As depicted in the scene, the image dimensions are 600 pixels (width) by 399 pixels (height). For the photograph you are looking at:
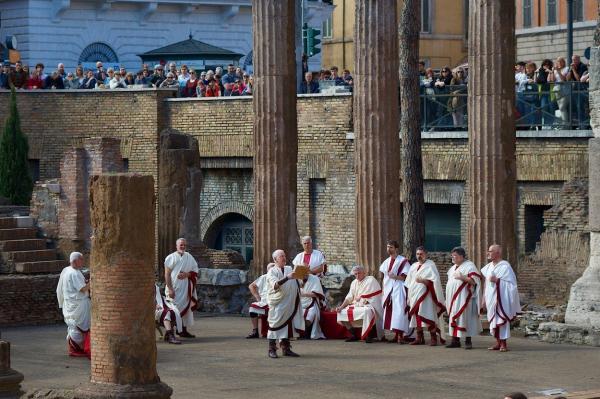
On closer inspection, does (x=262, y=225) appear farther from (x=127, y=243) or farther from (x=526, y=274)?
(x=127, y=243)

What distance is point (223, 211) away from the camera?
136 feet

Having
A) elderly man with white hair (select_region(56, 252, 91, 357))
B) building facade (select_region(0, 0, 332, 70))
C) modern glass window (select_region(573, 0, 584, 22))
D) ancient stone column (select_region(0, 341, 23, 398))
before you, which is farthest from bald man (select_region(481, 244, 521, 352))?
modern glass window (select_region(573, 0, 584, 22))

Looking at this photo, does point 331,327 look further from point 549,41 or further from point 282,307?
point 549,41

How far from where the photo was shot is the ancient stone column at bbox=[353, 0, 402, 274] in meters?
27.2

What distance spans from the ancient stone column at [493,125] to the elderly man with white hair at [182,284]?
14.3 feet

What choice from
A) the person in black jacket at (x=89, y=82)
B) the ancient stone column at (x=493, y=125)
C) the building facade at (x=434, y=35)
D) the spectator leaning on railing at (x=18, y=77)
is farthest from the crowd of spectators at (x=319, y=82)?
the building facade at (x=434, y=35)

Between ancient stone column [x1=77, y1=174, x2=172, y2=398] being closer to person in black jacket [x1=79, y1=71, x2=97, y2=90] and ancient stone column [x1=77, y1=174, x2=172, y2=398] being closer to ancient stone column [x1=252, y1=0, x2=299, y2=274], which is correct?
ancient stone column [x1=252, y1=0, x2=299, y2=274]

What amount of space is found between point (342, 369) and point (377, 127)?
6.41m

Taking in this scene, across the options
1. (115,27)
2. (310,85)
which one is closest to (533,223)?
(310,85)

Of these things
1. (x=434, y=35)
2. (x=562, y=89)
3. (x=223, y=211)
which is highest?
(x=434, y=35)

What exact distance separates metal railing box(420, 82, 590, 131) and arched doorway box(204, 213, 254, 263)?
713cm

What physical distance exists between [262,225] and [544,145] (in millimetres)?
8107

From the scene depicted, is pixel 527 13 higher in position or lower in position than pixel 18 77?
higher

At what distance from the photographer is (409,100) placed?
106 feet
